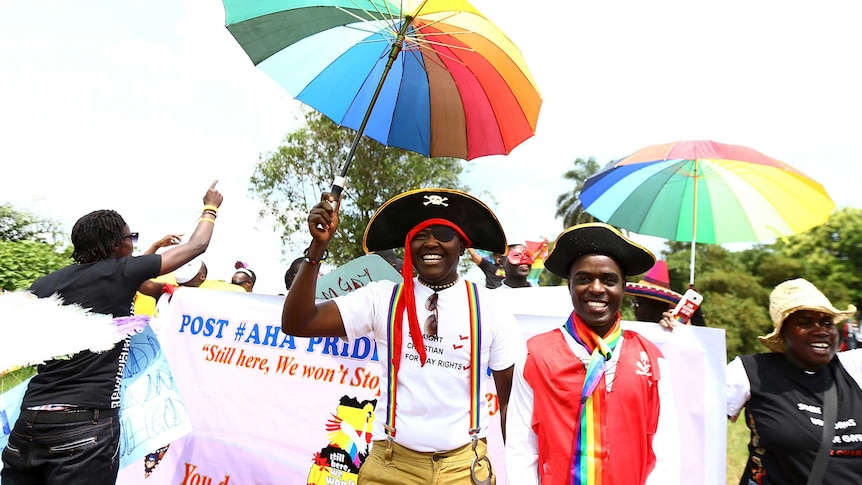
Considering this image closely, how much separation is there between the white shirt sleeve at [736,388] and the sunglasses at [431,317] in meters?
1.60

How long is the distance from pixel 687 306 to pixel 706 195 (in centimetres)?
A: 200

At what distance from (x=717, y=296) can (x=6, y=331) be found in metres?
24.6

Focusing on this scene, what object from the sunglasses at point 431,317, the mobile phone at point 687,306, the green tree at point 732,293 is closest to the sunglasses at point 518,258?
the mobile phone at point 687,306

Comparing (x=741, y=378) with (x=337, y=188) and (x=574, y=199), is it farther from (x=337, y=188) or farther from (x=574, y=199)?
(x=574, y=199)

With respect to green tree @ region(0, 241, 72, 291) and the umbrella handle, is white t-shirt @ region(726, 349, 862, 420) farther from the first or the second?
green tree @ region(0, 241, 72, 291)

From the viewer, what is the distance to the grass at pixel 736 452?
19.1 feet

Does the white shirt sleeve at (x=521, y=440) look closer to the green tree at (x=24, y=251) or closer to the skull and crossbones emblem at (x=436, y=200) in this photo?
the skull and crossbones emblem at (x=436, y=200)

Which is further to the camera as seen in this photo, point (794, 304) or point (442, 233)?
point (794, 304)

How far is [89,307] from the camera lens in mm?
2885

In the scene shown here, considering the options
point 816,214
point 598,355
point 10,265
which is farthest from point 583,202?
point 10,265

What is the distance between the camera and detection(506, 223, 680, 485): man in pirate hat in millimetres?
2193

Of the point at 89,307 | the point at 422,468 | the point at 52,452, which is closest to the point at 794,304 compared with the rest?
the point at 422,468

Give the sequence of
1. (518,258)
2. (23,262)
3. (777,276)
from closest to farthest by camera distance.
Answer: (518,258) < (23,262) < (777,276)

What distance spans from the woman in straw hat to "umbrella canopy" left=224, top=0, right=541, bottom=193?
5.73 feet
